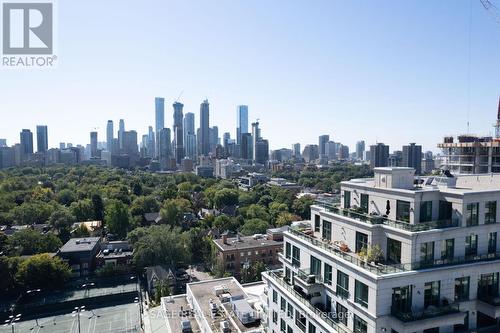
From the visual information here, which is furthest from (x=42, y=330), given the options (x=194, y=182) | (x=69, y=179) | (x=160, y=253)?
(x=69, y=179)

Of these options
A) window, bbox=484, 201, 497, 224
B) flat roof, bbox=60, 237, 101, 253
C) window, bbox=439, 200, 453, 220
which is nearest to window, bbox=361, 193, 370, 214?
window, bbox=439, 200, 453, 220

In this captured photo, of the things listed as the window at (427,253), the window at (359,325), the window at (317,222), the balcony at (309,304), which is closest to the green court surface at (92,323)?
the balcony at (309,304)

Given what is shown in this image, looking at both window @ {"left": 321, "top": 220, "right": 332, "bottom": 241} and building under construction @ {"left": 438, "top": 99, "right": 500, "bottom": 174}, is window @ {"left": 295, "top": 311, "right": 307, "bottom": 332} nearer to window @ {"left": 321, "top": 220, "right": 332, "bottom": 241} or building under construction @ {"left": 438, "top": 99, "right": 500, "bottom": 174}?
window @ {"left": 321, "top": 220, "right": 332, "bottom": 241}

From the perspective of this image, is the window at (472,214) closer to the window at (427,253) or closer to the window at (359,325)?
the window at (427,253)

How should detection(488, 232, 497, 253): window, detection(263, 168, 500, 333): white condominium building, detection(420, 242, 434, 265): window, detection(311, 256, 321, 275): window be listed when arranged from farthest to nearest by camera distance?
1. detection(311, 256, 321, 275): window
2. detection(488, 232, 497, 253): window
3. detection(420, 242, 434, 265): window
4. detection(263, 168, 500, 333): white condominium building

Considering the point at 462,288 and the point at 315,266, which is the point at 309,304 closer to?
the point at 315,266

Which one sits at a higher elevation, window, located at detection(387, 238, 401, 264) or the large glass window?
window, located at detection(387, 238, 401, 264)
